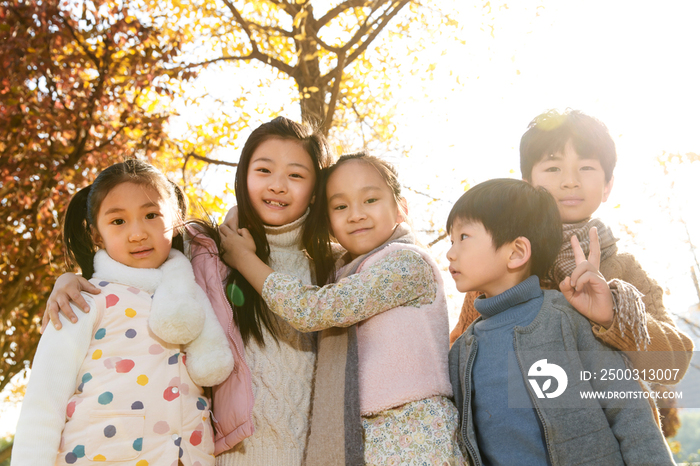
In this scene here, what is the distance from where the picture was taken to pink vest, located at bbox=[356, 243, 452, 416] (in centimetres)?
178

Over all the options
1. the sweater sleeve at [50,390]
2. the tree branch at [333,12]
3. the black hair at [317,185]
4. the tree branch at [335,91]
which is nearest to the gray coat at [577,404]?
the black hair at [317,185]

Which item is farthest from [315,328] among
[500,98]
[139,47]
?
[139,47]

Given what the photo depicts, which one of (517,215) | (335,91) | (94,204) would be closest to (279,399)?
(94,204)

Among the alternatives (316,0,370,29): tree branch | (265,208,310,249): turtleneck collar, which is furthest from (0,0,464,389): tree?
(265,208,310,249): turtleneck collar

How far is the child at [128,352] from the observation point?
154 cm

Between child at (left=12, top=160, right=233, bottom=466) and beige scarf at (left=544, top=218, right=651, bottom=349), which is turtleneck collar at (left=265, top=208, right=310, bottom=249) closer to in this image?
child at (left=12, top=160, right=233, bottom=466)

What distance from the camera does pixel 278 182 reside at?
2219mm

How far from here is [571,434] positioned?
165 cm

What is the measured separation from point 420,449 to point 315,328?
56 cm

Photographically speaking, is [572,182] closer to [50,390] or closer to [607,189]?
[607,189]

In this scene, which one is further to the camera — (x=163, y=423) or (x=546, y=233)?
(x=546, y=233)

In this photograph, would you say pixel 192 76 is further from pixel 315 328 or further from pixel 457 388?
pixel 457 388

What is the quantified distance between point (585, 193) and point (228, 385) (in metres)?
1.67

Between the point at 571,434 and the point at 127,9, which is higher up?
→ the point at 127,9
